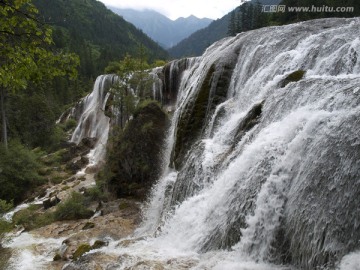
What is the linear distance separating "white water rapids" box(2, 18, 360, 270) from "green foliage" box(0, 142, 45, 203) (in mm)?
12142

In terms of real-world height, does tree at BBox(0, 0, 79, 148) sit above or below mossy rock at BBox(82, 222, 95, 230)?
above

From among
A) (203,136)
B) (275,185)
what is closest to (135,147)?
(203,136)

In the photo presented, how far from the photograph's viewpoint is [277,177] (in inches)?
289

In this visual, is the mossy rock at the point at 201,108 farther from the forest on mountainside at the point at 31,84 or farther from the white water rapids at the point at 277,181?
the forest on mountainside at the point at 31,84

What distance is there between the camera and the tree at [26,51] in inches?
233

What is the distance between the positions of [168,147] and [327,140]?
12549 millimetres

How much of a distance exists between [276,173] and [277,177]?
152 millimetres

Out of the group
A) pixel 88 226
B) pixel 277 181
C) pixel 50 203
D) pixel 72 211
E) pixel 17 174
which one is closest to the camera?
pixel 277 181

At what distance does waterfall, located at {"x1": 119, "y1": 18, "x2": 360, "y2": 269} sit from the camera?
600cm

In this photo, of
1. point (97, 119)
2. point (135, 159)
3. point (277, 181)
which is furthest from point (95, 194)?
point (97, 119)

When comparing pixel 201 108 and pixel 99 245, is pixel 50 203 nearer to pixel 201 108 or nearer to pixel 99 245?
pixel 99 245

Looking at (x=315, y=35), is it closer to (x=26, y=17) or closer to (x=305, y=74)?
(x=305, y=74)

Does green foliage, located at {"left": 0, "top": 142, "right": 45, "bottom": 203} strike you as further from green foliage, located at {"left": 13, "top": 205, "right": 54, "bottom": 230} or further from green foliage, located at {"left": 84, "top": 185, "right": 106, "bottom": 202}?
green foliage, located at {"left": 84, "top": 185, "right": 106, "bottom": 202}

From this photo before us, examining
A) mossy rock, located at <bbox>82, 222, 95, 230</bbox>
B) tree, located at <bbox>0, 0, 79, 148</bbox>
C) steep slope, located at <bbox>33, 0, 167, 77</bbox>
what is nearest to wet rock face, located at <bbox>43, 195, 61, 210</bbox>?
mossy rock, located at <bbox>82, 222, 95, 230</bbox>
